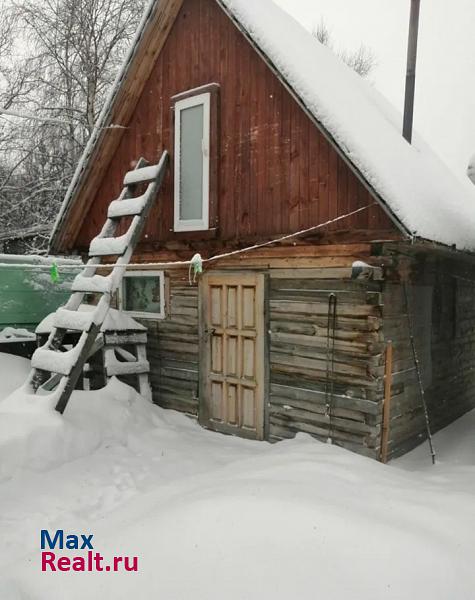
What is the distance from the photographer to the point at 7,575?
3576 mm

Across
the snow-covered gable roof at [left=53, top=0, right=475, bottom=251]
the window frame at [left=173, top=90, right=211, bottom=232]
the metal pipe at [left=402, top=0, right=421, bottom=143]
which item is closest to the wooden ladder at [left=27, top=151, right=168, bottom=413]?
the window frame at [left=173, top=90, right=211, bottom=232]

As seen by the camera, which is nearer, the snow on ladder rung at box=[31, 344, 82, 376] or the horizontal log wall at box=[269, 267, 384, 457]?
the horizontal log wall at box=[269, 267, 384, 457]

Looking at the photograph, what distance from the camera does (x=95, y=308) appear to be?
22.7ft

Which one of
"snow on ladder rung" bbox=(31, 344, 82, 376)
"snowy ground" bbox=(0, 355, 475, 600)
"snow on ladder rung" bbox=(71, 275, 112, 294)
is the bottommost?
"snowy ground" bbox=(0, 355, 475, 600)

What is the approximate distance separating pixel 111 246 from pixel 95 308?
0.91 metres

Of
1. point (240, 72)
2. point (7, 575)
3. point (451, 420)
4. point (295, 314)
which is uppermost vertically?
point (240, 72)

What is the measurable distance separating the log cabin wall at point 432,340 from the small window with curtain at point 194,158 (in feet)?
9.46

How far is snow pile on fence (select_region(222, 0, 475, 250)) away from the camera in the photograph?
5254mm

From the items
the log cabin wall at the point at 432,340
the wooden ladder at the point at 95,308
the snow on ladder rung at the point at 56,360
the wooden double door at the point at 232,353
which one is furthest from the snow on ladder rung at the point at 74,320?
the log cabin wall at the point at 432,340

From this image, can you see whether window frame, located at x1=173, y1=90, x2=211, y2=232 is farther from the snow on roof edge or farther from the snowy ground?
the snowy ground

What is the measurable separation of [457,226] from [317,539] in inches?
191

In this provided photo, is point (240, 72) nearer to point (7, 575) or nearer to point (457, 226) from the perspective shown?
point (457, 226)

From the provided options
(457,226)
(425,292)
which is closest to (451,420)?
(425,292)

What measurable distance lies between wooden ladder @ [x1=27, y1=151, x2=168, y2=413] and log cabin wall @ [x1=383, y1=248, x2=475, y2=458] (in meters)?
3.53
